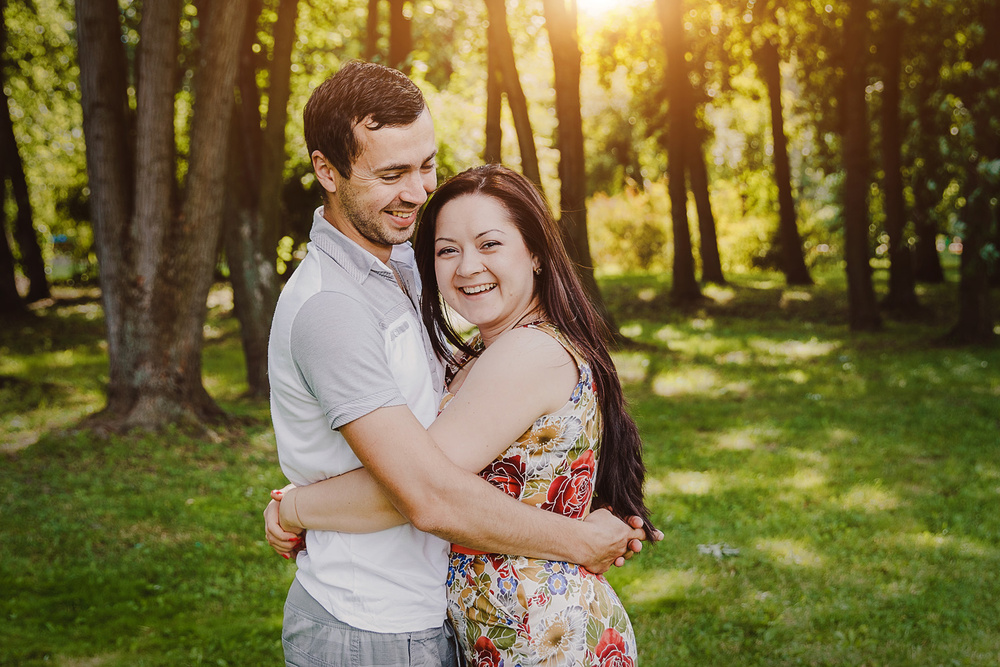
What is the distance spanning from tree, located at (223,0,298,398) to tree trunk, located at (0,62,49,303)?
33.3 feet

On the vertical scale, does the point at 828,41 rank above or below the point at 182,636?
above

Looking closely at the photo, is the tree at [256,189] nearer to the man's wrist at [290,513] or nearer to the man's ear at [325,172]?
the man's ear at [325,172]

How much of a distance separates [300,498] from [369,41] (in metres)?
13.3

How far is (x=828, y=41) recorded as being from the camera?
1716 centimetres

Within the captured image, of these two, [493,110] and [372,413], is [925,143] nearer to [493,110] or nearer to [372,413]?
[493,110]

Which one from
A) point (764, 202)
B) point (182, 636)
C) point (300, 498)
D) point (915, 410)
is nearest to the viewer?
point (300, 498)

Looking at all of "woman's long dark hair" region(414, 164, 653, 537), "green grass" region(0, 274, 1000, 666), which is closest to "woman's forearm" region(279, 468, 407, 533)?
"woman's long dark hair" region(414, 164, 653, 537)

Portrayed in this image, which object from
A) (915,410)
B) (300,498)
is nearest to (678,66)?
(915,410)

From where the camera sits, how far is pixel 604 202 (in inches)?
1054

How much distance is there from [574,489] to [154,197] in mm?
6826

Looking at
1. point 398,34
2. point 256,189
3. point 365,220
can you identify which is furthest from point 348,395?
point 398,34

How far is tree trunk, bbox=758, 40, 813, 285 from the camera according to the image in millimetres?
20297

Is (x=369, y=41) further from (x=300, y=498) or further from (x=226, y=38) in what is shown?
(x=300, y=498)

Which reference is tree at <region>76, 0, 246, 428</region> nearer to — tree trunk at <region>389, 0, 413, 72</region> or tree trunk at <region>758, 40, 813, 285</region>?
tree trunk at <region>389, 0, 413, 72</region>
